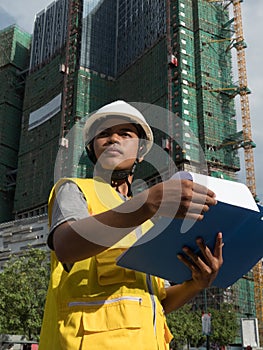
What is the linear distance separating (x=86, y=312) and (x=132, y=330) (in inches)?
7.0

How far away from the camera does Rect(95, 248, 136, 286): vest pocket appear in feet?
5.51

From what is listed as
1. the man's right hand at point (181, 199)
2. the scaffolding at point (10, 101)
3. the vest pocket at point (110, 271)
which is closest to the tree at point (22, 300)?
the vest pocket at point (110, 271)

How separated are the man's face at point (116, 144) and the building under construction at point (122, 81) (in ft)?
159

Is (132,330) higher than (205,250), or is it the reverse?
(205,250)

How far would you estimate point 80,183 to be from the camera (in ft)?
5.97

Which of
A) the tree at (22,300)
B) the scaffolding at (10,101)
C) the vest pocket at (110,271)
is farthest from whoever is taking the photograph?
the scaffolding at (10,101)

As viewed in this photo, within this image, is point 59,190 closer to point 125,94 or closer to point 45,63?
point 125,94

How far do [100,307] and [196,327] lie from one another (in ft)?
109

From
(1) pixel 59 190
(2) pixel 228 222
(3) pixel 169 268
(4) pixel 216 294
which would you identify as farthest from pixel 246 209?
(4) pixel 216 294

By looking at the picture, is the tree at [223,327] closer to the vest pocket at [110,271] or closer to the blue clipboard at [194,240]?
the blue clipboard at [194,240]

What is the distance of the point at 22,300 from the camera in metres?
20.0

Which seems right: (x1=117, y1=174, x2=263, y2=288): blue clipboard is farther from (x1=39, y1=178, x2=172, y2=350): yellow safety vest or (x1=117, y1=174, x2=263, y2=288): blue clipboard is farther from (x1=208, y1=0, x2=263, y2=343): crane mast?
(x1=208, y1=0, x2=263, y2=343): crane mast

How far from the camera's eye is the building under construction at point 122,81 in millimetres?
55531

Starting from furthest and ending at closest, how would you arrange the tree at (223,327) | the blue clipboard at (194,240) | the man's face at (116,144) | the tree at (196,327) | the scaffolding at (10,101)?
the scaffolding at (10,101) < the tree at (223,327) < the tree at (196,327) < the man's face at (116,144) < the blue clipboard at (194,240)
